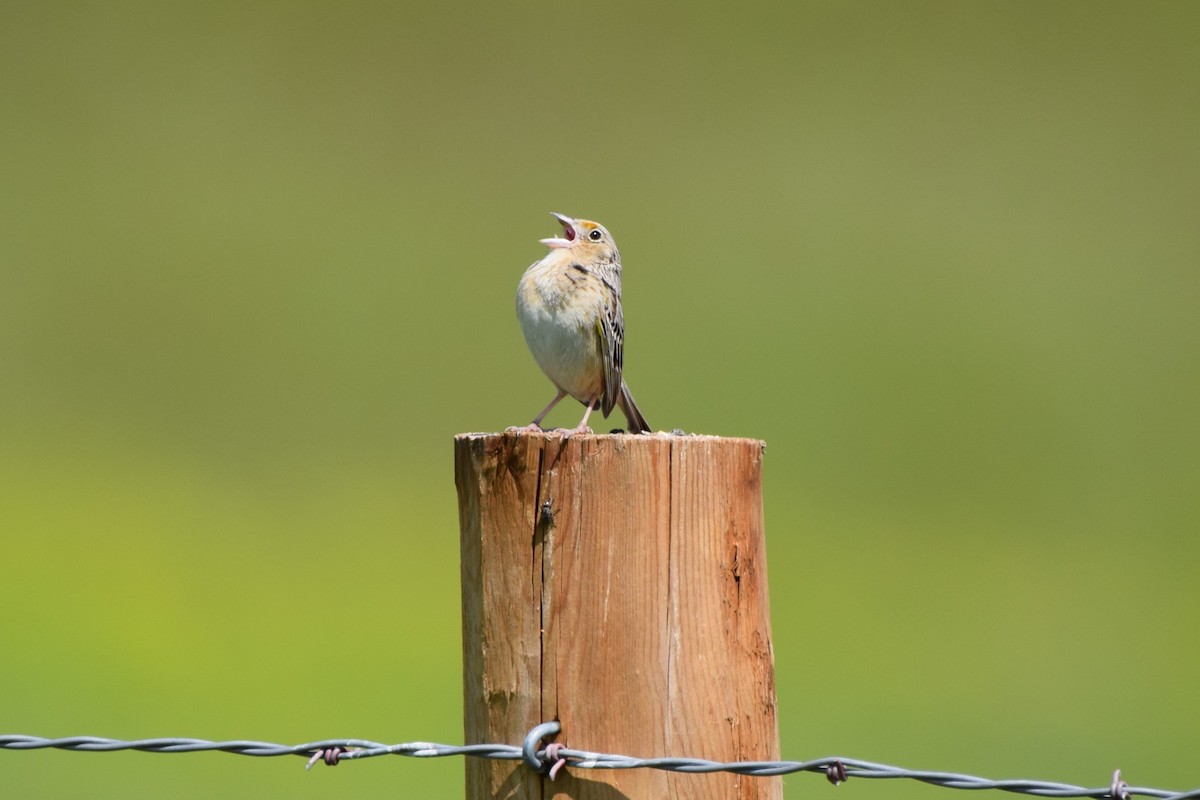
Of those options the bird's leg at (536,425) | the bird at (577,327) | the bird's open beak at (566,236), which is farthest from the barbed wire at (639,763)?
the bird's open beak at (566,236)

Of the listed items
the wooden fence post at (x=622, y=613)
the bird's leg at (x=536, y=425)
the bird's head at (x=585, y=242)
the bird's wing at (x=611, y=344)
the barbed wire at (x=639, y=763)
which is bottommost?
the barbed wire at (x=639, y=763)

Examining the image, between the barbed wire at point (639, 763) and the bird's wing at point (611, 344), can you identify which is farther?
the bird's wing at point (611, 344)

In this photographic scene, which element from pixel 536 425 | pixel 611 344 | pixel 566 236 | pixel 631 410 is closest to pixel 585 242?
pixel 566 236

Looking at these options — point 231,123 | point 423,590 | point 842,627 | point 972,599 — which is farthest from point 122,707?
point 231,123

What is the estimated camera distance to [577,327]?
5938 mm

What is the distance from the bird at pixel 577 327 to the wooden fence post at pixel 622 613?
2.60m

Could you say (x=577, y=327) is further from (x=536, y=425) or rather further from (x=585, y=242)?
(x=536, y=425)

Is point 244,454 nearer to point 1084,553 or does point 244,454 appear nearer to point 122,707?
point 122,707

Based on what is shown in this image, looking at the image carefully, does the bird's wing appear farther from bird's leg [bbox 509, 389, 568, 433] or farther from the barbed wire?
the barbed wire

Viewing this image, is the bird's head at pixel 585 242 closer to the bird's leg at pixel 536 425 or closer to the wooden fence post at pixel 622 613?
the bird's leg at pixel 536 425

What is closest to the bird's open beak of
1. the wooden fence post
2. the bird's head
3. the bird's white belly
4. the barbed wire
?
the bird's head

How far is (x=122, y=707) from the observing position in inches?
494

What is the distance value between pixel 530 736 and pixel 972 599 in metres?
14.5

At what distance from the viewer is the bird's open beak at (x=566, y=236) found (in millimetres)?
6336
